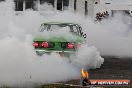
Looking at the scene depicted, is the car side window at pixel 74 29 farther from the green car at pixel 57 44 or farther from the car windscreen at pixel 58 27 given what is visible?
the green car at pixel 57 44

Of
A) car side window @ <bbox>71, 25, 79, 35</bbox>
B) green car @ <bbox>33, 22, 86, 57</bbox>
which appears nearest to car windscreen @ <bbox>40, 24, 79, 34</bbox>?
car side window @ <bbox>71, 25, 79, 35</bbox>

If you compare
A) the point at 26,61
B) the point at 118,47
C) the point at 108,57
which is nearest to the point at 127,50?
the point at 118,47

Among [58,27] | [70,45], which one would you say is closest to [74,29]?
[58,27]

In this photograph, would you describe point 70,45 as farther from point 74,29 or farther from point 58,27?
point 58,27

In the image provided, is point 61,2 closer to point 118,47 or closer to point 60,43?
point 118,47

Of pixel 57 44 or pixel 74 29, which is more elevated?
pixel 74 29

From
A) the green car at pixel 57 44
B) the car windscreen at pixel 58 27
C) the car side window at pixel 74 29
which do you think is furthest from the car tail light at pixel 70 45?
the car side window at pixel 74 29

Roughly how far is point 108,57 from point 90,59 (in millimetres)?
5385

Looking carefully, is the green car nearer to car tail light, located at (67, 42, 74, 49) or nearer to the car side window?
car tail light, located at (67, 42, 74, 49)

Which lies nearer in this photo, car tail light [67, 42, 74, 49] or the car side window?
car tail light [67, 42, 74, 49]

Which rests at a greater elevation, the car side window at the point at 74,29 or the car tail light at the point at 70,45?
the car side window at the point at 74,29

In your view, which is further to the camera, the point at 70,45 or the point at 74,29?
the point at 74,29

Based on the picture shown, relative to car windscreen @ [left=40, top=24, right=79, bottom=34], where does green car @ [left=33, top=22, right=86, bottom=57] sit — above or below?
below

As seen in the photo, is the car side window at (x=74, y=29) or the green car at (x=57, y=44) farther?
the car side window at (x=74, y=29)
